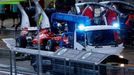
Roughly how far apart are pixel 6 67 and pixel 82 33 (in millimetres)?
5707

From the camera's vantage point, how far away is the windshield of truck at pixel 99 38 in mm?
21969

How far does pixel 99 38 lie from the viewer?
22.0 metres

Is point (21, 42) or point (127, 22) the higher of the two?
point (127, 22)

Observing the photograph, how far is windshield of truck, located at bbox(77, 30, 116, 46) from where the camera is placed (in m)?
22.0

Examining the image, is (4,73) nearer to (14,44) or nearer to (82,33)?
(82,33)

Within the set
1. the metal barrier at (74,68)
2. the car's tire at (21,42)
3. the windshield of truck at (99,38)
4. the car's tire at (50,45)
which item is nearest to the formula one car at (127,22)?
the car's tire at (50,45)

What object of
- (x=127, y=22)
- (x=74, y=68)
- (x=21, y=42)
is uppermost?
(x=74, y=68)

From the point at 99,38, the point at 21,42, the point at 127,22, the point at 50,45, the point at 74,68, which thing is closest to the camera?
the point at 74,68

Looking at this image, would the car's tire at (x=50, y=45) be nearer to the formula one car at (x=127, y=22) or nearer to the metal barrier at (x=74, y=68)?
the formula one car at (x=127, y=22)

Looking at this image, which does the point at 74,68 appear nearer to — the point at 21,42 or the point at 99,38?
the point at 99,38

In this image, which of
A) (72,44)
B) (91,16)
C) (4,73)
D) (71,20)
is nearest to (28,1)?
(91,16)

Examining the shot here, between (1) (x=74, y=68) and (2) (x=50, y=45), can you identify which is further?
(2) (x=50, y=45)

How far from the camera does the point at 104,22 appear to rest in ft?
95.5

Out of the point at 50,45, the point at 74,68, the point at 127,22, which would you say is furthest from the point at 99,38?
the point at 127,22
